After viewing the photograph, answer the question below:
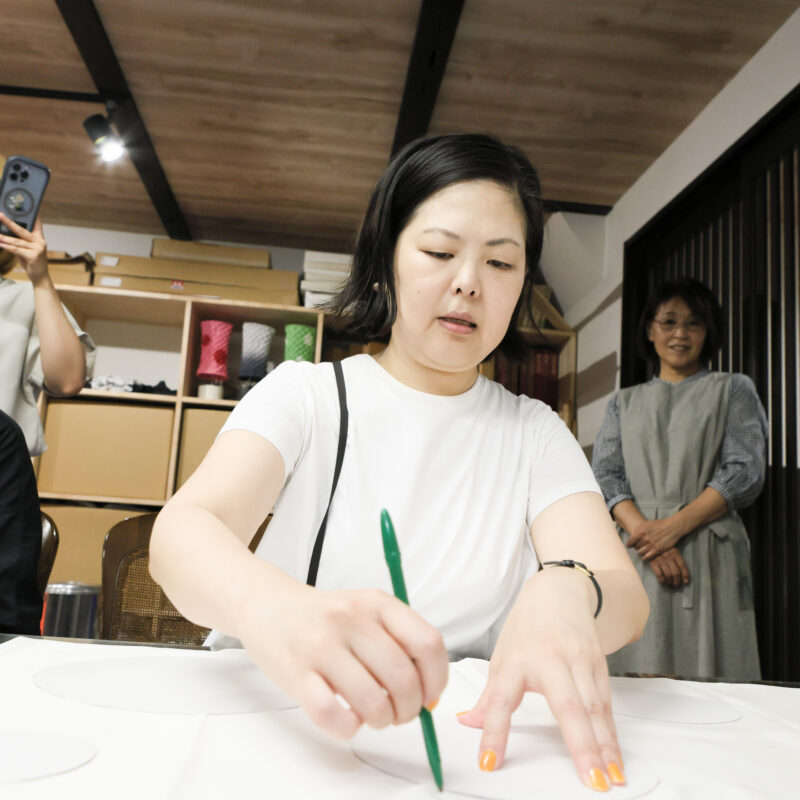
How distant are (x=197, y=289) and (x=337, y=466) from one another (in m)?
2.62

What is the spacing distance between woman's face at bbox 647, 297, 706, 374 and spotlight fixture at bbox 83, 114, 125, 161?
6.60 feet

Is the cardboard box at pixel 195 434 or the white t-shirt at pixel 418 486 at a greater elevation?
the cardboard box at pixel 195 434

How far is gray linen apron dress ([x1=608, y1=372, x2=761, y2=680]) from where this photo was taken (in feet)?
6.73

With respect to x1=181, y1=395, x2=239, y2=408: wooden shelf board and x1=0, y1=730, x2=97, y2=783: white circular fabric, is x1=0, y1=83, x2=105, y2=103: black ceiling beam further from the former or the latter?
x1=0, y1=730, x2=97, y2=783: white circular fabric

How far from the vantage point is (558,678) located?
1.80ft

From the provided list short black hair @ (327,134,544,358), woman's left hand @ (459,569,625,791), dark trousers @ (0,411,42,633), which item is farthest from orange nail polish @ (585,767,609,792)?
dark trousers @ (0,411,42,633)

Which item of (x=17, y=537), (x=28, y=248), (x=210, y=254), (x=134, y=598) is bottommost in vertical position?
(x=134, y=598)

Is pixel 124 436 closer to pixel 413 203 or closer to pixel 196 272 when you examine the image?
pixel 196 272

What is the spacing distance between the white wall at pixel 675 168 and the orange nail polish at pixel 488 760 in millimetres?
2211

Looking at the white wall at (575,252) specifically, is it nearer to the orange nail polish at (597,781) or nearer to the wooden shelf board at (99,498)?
the wooden shelf board at (99,498)

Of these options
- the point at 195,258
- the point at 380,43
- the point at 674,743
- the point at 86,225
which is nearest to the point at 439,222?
the point at 674,743

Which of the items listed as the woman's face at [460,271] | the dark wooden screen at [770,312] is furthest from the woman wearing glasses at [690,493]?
the woman's face at [460,271]

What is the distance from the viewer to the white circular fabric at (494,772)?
0.45m

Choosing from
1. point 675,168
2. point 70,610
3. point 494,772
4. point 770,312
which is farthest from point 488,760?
point 675,168
